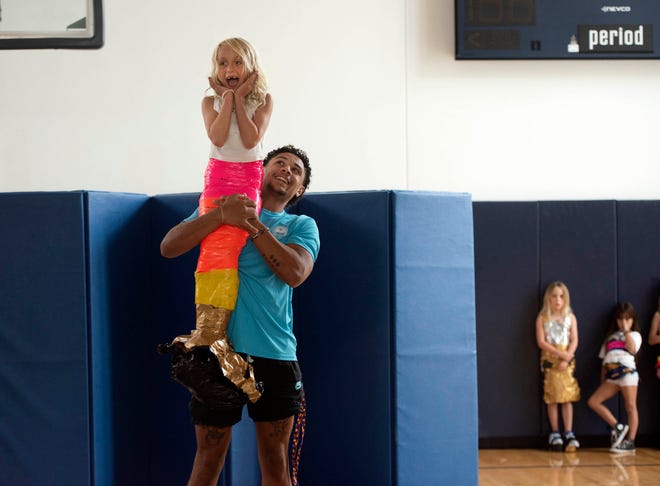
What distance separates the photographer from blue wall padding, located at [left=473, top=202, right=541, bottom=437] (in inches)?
259

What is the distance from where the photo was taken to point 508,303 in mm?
6641

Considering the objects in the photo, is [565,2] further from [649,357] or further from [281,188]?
[281,188]

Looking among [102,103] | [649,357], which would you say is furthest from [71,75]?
[649,357]

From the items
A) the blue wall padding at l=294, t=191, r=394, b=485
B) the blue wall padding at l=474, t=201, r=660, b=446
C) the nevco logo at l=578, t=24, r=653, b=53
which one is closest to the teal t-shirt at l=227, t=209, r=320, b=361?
the blue wall padding at l=294, t=191, r=394, b=485

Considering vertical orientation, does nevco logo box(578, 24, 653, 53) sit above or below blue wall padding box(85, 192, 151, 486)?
above

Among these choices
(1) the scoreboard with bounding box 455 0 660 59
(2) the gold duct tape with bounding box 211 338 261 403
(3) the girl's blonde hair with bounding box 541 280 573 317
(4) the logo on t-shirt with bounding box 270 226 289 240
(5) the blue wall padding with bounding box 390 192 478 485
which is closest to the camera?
(2) the gold duct tape with bounding box 211 338 261 403

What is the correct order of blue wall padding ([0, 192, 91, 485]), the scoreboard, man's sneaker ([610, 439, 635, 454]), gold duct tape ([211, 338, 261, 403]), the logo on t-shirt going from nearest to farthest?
gold duct tape ([211, 338, 261, 403])
the logo on t-shirt
blue wall padding ([0, 192, 91, 485])
man's sneaker ([610, 439, 635, 454])
the scoreboard

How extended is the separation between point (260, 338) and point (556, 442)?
158 inches

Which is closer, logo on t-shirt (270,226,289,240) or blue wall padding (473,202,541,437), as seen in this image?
logo on t-shirt (270,226,289,240)

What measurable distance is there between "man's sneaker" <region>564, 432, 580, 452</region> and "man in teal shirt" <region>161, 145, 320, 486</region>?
12.6ft

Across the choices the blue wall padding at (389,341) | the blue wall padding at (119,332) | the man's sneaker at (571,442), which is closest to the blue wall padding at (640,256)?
the man's sneaker at (571,442)

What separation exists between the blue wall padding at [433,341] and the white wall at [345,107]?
2236 millimetres

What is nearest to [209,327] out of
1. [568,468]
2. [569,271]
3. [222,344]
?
[222,344]

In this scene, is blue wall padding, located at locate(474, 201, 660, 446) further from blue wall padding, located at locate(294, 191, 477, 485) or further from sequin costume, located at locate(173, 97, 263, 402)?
sequin costume, located at locate(173, 97, 263, 402)
